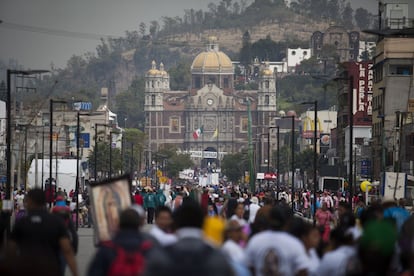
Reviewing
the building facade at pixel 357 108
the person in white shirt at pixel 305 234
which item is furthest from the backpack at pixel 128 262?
the building facade at pixel 357 108

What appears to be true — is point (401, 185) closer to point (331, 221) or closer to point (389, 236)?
point (331, 221)

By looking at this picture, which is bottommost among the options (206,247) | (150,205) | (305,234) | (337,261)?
(150,205)

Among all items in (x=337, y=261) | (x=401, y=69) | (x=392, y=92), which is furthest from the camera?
(x=401, y=69)

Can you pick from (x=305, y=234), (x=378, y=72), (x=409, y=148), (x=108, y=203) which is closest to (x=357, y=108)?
(x=378, y=72)

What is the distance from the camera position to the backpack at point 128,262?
44.3ft

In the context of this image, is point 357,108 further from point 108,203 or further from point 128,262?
point 128,262

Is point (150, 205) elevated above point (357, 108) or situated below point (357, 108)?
below

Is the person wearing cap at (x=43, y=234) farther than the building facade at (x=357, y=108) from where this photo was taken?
No

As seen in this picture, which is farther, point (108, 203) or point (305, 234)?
point (108, 203)

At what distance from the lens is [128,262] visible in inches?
539

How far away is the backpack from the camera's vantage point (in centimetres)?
1351

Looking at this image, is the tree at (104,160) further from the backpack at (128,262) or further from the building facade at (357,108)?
the backpack at (128,262)

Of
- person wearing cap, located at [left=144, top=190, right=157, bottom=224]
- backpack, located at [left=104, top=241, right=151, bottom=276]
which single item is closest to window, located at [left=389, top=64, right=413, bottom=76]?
person wearing cap, located at [left=144, top=190, right=157, bottom=224]

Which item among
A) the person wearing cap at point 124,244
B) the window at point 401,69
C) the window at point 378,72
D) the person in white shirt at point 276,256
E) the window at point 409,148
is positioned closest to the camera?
the person wearing cap at point 124,244
